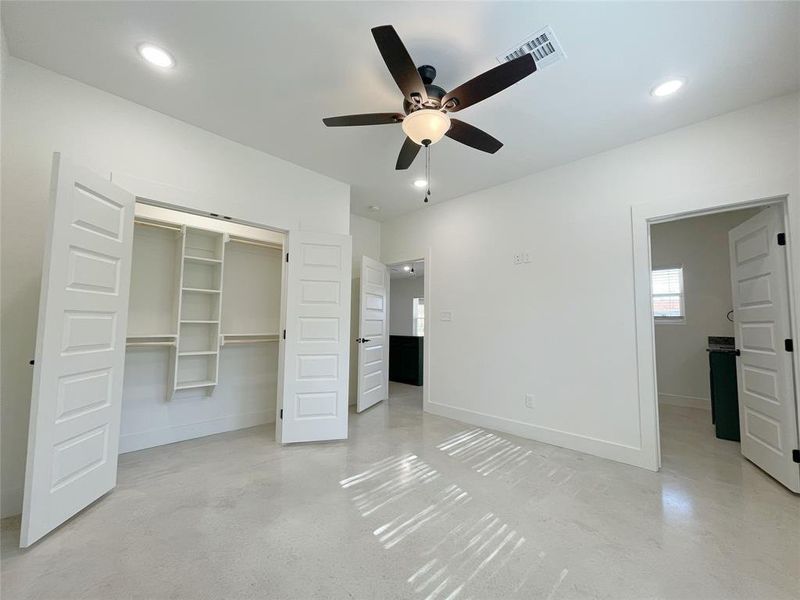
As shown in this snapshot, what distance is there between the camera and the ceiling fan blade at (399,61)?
1481 millimetres

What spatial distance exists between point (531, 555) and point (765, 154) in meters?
3.17

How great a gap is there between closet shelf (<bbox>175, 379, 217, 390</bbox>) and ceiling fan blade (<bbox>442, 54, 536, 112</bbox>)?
10.9ft

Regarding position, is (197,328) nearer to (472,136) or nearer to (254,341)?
(254,341)

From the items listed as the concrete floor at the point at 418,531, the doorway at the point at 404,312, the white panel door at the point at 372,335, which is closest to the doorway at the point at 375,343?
the white panel door at the point at 372,335

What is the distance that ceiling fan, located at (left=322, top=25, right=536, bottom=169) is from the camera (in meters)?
1.61

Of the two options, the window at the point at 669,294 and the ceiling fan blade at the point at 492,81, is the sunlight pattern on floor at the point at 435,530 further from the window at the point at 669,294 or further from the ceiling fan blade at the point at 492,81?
the window at the point at 669,294

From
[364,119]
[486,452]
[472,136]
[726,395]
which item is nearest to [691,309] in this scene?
[726,395]

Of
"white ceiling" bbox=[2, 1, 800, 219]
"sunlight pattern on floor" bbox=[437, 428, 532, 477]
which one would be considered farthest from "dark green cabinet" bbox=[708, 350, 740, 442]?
"white ceiling" bbox=[2, 1, 800, 219]

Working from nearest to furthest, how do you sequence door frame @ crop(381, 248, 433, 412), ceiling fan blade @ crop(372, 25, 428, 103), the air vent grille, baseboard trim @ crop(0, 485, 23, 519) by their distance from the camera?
ceiling fan blade @ crop(372, 25, 428, 103)
the air vent grille
baseboard trim @ crop(0, 485, 23, 519)
door frame @ crop(381, 248, 433, 412)

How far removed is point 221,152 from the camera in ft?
9.95

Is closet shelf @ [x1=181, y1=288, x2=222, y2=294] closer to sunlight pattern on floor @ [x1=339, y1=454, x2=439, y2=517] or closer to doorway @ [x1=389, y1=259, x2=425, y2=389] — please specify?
sunlight pattern on floor @ [x1=339, y1=454, x2=439, y2=517]

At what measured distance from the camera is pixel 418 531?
1918 millimetres

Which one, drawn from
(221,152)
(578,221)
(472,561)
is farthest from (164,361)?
(578,221)

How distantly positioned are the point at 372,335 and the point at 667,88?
153 inches
